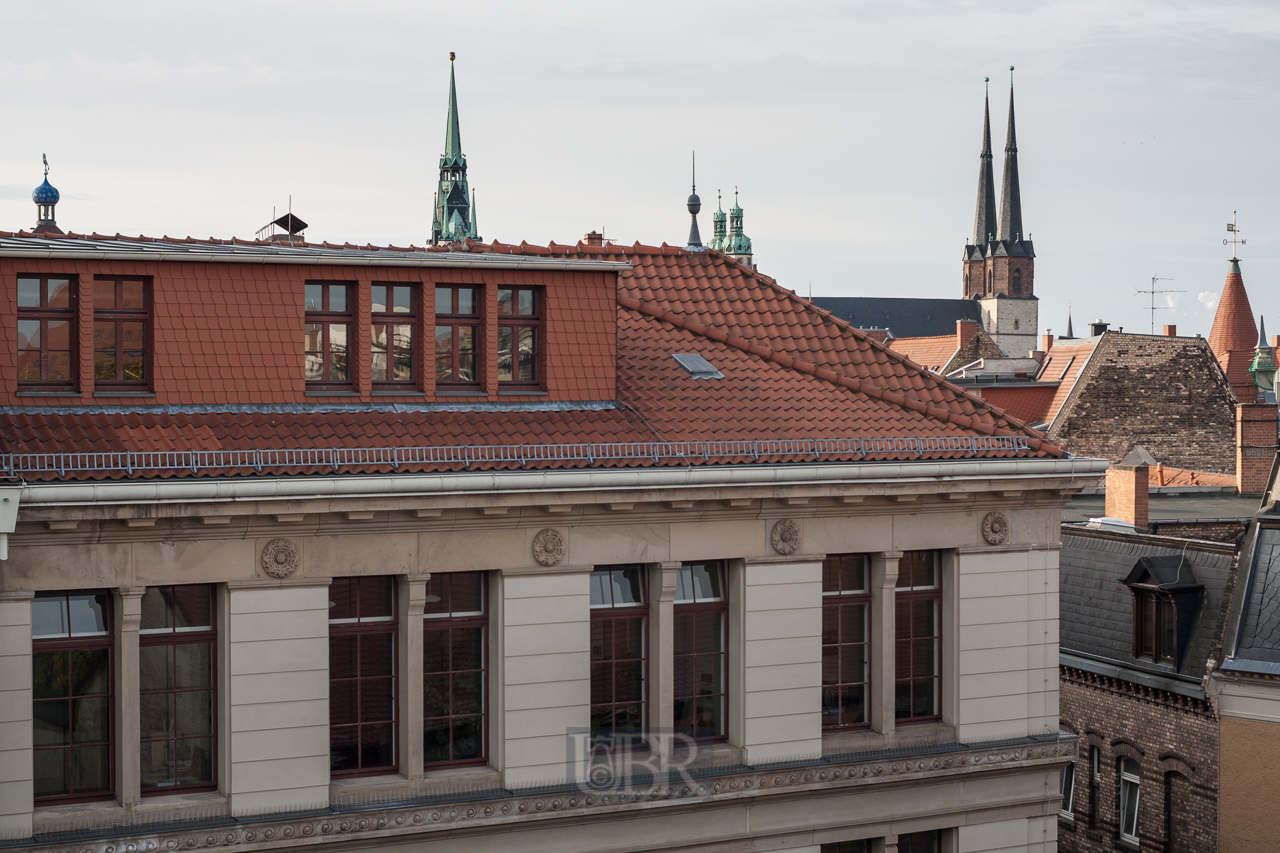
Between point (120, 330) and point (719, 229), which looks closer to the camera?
point (120, 330)

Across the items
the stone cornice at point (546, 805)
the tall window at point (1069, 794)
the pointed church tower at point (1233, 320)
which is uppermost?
the pointed church tower at point (1233, 320)

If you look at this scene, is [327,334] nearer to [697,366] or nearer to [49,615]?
[49,615]

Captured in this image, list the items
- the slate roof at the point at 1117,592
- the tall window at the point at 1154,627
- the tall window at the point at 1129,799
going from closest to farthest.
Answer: the slate roof at the point at 1117,592 → the tall window at the point at 1154,627 → the tall window at the point at 1129,799

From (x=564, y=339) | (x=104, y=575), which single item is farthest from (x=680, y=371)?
(x=104, y=575)

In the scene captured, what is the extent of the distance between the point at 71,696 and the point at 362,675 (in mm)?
3263

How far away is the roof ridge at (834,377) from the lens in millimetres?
19797

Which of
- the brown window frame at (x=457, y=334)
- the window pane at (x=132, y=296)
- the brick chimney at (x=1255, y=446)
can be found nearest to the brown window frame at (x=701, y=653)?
the brown window frame at (x=457, y=334)

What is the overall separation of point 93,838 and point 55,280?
250 inches

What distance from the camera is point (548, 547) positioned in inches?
683

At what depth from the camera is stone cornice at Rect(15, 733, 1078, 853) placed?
15.7m

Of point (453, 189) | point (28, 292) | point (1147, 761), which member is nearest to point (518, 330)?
point (28, 292)

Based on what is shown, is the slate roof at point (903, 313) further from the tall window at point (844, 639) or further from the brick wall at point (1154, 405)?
the tall window at point (844, 639)

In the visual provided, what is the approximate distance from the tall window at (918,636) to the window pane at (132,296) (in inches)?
417

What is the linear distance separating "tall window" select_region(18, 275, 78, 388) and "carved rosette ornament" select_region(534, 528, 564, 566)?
19.3 ft
